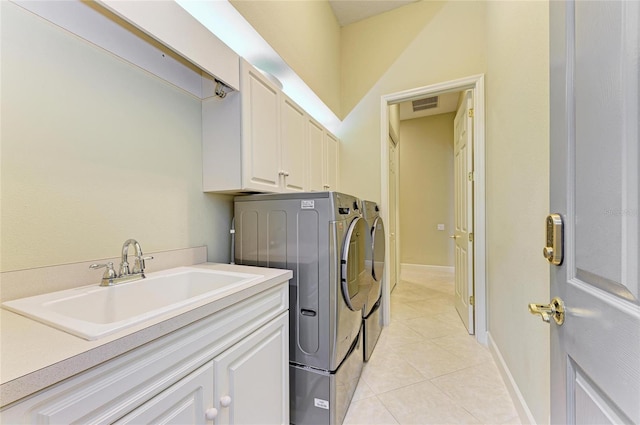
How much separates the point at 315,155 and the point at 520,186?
5.10ft

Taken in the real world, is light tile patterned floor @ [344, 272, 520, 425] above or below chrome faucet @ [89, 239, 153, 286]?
below

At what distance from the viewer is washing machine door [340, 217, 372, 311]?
4.62 feet

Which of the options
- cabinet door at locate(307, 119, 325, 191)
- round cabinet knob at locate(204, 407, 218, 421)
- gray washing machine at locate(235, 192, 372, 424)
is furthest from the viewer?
cabinet door at locate(307, 119, 325, 191)

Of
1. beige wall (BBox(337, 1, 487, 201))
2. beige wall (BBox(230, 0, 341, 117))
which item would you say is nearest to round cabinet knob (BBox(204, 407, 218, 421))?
beige wall (BBox(230, 0, 341, 117))

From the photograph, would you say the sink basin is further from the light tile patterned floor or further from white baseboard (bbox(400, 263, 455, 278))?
white baseboard (bbox(400, 263, 455, 278))

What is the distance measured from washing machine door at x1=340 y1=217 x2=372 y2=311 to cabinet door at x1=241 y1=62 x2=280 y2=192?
0.64m

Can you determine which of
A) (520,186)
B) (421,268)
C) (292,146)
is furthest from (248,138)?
(421,268)

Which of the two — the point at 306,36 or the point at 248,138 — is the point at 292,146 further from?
the point at 306,36

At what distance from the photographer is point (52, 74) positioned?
0.98m

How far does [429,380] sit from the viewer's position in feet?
5.88

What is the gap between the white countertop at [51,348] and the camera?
0.46m

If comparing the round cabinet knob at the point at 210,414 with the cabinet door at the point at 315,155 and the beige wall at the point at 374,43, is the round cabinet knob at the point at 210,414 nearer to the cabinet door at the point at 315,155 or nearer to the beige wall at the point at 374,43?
the cabinet door at the point at 315,155

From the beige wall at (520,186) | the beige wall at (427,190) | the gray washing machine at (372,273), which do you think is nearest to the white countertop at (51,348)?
the gray washing machine at (372,273)

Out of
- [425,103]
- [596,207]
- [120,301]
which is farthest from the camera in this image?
[425,103]
